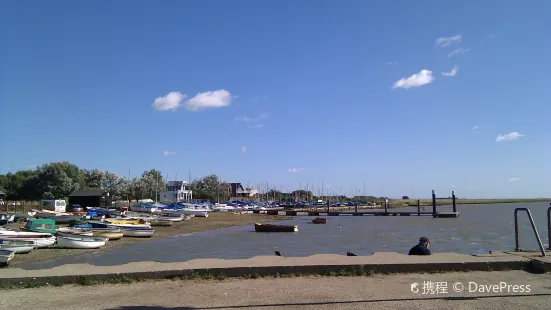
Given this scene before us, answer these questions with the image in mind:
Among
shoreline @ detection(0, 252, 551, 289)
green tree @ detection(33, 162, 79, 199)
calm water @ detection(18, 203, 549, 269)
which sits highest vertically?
green tree @ detection(33, 162, 79, 199)

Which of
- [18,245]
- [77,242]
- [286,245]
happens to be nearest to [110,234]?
[77,242]

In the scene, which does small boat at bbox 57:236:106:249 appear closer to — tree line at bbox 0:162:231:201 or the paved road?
the paved road

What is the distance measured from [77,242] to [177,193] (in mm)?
113473

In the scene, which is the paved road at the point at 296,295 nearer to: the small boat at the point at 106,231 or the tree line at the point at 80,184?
the small boat at the point at 106,231

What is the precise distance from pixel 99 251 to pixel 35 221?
272 inches

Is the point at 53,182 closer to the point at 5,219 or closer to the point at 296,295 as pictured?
the point at 5,219

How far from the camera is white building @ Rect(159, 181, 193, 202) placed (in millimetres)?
143250

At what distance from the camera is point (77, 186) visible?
305 ft

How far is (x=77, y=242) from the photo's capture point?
30422 millimetres

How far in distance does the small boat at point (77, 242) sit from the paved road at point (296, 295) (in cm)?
2436

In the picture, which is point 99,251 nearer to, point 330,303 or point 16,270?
point 16,270

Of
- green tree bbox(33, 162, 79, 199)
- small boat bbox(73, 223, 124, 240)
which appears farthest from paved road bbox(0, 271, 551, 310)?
green tree bbox(33, 162, 79, 199)

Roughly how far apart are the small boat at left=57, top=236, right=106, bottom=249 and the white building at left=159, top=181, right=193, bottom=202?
364 feet

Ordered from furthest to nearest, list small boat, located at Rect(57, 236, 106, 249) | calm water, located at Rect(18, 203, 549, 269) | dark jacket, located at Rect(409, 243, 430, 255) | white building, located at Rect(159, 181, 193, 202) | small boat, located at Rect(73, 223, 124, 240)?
white building, located at Rect(159, 181, 193, 202) → small boat, located at Rect(73, 223, 124, 240) → small boat, located at Rect(57, 236, 106, 249) → calm water, located at Rect(18, 203, 549, 269) → dark jacket, located at Rect(409, 243, 430, 255)
